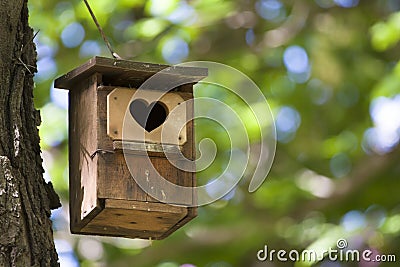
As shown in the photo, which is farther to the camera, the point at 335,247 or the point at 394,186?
the point at 394,186

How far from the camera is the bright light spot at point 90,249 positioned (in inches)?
239

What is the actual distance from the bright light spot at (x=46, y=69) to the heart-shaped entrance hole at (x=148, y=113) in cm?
276

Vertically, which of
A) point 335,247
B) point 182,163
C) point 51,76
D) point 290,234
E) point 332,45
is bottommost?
point 182,163

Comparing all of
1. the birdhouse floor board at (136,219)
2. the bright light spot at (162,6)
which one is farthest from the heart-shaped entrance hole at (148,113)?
the bright light spot at (162,6)

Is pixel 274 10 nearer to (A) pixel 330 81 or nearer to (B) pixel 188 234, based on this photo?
(A) pixel 330 81

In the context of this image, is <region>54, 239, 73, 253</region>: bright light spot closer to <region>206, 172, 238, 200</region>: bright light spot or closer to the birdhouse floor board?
<region>206, 172, 238, 200</region>: bright light spot

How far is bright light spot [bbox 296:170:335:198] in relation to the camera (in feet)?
20.1

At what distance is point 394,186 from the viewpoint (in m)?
6.48

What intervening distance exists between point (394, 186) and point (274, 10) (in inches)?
46.2

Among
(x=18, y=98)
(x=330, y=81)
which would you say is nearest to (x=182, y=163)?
(x=18, y=98)

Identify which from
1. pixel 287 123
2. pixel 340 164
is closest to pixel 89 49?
pixel 287 123

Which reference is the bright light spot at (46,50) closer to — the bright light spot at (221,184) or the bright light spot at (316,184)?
the bright light spot at (316,184)

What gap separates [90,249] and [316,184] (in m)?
1.21

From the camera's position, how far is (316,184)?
6309 millimetres
